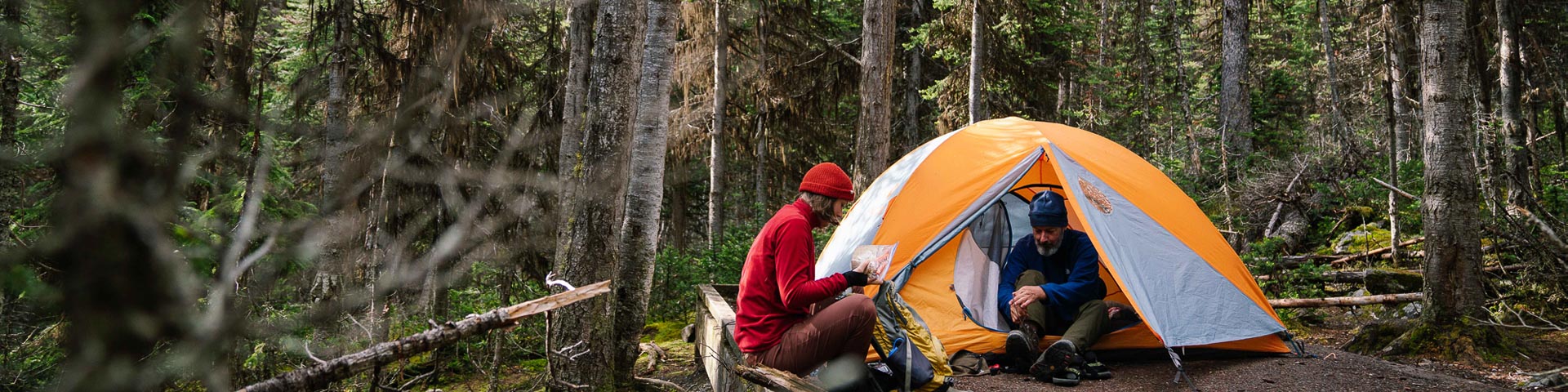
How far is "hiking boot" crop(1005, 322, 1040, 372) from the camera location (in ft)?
16.9

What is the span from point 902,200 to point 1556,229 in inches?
205

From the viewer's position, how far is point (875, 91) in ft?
31.9

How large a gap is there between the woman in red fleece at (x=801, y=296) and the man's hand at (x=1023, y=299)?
193cm

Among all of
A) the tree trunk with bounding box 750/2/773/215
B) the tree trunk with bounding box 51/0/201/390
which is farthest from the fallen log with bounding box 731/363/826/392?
the tree trunk with bounding box 750/2/773/215

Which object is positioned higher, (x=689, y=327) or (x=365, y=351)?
(x=365, y=351)

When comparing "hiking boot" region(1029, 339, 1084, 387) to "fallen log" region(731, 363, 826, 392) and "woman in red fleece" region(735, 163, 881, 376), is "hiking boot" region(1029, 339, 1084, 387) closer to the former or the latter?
"woman in red fleece" region(735, 163, 881, 376)

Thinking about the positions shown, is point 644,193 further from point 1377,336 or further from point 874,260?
point 1377,336

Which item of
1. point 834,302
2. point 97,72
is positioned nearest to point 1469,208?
point 834,302

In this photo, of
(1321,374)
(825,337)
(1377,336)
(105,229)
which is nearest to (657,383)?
(825,337)

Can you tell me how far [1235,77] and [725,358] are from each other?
10.9 m

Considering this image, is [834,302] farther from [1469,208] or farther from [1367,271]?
[1367,271]

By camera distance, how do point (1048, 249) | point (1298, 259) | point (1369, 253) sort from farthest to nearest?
point (1369, 253)
point (1298, 259)
point (1048, 249)

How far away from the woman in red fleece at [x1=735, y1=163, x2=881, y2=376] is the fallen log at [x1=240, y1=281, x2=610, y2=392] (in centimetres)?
98

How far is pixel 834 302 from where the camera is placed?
3.89 m
